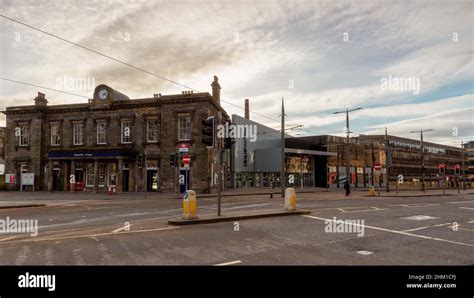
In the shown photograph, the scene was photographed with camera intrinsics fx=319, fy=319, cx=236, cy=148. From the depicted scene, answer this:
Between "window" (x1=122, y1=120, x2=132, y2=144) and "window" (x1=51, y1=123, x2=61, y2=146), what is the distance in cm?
843

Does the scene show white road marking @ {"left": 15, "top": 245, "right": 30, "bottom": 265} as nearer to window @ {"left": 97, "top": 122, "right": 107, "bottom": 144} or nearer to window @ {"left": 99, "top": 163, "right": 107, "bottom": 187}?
window @ {"left": 99, "top": 163, "right": 107, "bottom": 187}

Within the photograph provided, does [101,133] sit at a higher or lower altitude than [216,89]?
lower

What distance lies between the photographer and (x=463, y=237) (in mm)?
9047

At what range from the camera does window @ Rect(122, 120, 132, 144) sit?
34.5 meters

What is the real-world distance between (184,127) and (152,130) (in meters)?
3.79

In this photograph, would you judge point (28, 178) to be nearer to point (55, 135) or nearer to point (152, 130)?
point (55, 135)

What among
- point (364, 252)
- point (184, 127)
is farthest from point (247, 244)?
point (184, 127)

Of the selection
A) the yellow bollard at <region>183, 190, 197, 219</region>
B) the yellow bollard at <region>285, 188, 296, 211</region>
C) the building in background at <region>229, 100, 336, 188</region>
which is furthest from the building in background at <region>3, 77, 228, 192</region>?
the yellow bollard at <region>183, 190, 197, 219</region>

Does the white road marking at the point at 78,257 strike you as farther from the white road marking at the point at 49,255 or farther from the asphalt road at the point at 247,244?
the white road marking at the point at 49,255

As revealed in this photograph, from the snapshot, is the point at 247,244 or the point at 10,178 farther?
the point at 10,178

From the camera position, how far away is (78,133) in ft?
119

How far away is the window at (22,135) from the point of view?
123 feet
